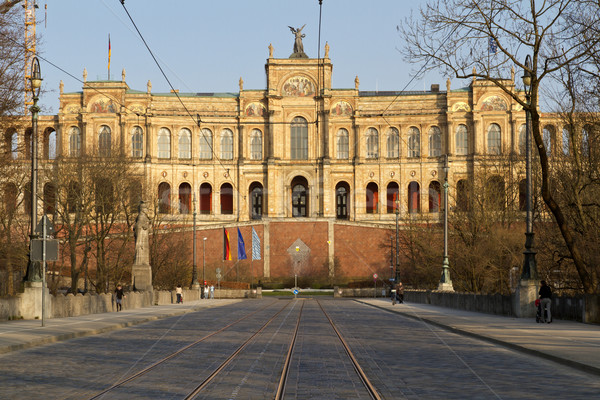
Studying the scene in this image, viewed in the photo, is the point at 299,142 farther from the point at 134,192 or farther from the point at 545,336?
the point at 545,336

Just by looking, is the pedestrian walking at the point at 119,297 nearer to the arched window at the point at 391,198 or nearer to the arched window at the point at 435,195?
the arched window at the point at 391,198

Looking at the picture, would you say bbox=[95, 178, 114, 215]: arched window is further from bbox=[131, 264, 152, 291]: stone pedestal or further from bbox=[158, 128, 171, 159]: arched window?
bbox=[158, 128, 171, 159]: arched window

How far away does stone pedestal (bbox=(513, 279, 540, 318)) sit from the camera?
1040 inches

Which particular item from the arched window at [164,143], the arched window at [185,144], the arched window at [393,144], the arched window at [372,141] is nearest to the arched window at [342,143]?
the arched window at [372,141]

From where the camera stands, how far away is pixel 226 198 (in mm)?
100125

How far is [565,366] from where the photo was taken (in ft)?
44.2

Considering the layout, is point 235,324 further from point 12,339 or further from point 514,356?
point 514,356

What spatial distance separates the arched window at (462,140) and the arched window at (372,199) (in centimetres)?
1098

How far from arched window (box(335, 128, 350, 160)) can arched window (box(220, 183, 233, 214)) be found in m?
14.2

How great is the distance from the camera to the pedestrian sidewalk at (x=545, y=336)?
46.1 feet

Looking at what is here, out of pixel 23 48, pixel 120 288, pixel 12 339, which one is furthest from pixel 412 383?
pixel 120 288

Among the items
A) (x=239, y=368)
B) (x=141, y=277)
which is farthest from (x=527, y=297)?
(x=141, y=277)

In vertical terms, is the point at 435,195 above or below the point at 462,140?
below

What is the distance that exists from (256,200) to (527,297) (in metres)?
74.1
